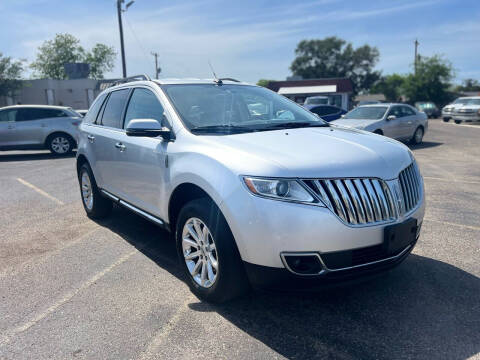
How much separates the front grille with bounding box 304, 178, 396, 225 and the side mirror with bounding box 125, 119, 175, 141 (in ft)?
4.88

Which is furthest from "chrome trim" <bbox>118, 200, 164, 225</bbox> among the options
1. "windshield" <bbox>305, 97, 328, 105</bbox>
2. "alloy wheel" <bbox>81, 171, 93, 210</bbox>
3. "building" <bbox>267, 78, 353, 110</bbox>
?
"building" <bbox>267, 78, 353, 110</bbox>

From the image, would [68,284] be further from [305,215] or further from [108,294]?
[305,215]

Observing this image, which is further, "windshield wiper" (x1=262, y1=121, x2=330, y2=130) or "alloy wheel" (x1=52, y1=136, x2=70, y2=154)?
Result: "alloy wheel" (x1=52, y1=136, x2=70, y2=154)

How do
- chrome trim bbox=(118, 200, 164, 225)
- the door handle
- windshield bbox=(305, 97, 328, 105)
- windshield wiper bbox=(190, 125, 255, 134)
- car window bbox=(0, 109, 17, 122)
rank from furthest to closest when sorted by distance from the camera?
windshield bbox=(305, 97, 328, 105)
car window bbox=(0, 109, 17, 122)
the door handle
chrome trim bbox=(118, 200, 164, 225)
windshield wiper bbox=(190, 125, 255, 134)

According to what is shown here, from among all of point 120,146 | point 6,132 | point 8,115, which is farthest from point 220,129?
point 8,115

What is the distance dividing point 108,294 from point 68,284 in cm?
49

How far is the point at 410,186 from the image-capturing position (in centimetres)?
325

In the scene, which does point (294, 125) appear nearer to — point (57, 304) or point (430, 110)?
→ point (57, 304)

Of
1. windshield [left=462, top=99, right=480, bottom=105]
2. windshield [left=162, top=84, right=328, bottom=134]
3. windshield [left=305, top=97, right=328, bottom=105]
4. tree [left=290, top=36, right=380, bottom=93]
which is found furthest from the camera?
tree [left=290, top=36, right=380, bottom=93]

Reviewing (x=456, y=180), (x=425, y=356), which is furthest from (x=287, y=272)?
(x=456, y=180)

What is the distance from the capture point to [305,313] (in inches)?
124

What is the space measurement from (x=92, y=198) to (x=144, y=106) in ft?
6.64

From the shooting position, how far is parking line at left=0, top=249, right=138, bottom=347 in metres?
2.98

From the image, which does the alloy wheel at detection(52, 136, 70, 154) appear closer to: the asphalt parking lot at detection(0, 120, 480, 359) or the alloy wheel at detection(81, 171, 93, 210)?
the alloy wheel at detection(81, 171, 93, 210)
